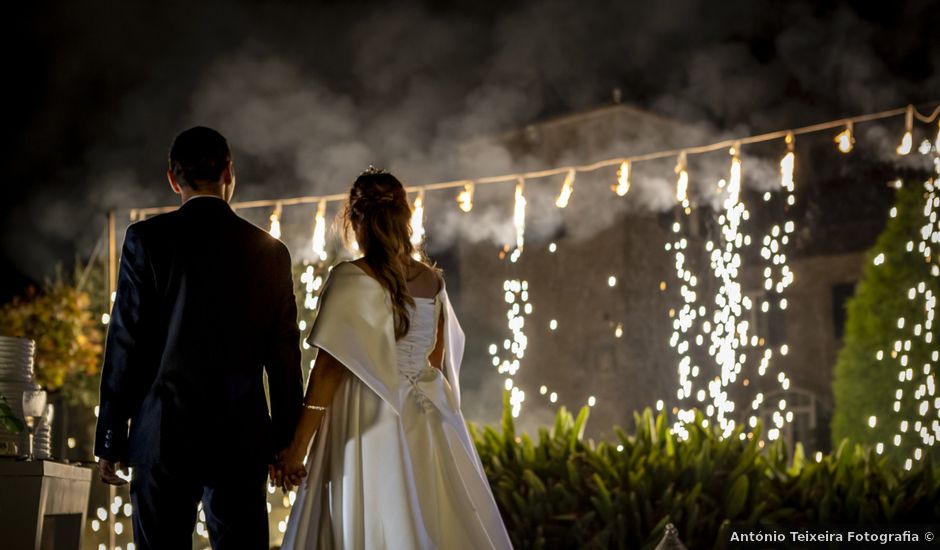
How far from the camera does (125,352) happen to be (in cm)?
287

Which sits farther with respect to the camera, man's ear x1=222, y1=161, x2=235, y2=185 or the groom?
man's ear x1=222, y1=161, x2=235, y2=185

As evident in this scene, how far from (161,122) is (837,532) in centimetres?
748

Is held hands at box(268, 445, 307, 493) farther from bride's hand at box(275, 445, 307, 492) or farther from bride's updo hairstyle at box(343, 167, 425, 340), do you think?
bride's updo hairstyle at box(343, 167, 425, 340)

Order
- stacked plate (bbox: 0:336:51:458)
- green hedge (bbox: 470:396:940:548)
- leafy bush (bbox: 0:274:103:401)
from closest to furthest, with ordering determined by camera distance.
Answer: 1. stacked plate (bbox: 0:336:51:458)
2. green hedge (bbox: 470:396:940:548)
3. leafy bush (bbox: 0:274:103:401)

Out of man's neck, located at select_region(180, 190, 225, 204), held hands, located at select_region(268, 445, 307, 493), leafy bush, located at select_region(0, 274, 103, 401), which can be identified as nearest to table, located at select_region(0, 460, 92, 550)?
held hands, located at select_region(268, 445, 307, 493)

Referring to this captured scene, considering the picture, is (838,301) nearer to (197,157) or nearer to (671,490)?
(671,490)

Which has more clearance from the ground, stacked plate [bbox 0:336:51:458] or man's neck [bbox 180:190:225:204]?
man's neck [bbox 180:190:225:204]

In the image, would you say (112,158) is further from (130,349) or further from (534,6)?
(130,349)

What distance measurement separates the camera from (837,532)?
18.3 feet

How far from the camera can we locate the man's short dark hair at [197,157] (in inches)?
120

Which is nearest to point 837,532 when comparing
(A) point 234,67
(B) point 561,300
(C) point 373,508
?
(C) point 373,508

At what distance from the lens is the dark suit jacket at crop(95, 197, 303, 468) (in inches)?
113

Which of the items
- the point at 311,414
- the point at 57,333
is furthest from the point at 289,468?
the point at 57,333

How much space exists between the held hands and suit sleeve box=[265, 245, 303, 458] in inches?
2.1
